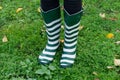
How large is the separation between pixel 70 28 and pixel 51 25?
0.19 m

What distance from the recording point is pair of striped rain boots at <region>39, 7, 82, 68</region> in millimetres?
2662

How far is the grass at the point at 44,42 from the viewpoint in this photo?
2842 mm

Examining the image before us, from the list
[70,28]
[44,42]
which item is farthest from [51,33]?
[44,42]

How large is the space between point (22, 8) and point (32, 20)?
29 centimetres

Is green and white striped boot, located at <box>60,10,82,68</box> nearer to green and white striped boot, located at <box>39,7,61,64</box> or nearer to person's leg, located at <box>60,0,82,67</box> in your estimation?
person's leg, located at <box>60,0,82,67</box>

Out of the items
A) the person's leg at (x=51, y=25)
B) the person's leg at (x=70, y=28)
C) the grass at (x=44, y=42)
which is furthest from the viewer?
the grass at (x=44, y=42)

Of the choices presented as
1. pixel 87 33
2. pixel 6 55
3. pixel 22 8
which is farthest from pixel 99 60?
pixel 22 8

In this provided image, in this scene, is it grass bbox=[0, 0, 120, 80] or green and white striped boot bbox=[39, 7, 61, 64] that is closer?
green and white striped boot bbox=[39, 7, 61, 64]

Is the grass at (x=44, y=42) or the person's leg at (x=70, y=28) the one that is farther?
the grass at (x=44, y=42)

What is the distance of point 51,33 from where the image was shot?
2828 millimetres

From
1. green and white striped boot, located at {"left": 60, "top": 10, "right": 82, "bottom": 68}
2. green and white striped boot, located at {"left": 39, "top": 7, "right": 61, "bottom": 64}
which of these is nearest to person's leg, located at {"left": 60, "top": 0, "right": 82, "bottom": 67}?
green and white striped boot, located at {"left": 60, "top": 10, "right": 82, "bottom": 68}

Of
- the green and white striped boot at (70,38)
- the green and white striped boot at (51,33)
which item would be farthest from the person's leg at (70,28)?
the green and white striped boot at (51,33)

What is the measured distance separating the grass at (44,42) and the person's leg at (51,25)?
0.08 m

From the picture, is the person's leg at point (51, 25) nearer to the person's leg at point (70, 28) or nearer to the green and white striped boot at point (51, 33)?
the green and white striped boot at point (51, 33)
